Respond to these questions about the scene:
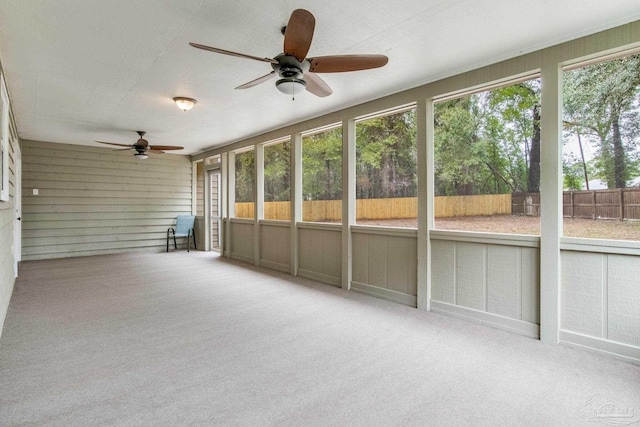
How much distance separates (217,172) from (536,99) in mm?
6513

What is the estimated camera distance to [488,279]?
3168mm

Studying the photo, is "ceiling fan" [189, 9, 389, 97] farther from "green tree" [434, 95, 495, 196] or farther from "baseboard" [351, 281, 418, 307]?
"baseboard" [351, 281, 418, 307]

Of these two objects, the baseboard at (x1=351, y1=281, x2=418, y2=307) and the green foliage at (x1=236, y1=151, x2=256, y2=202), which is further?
the green foliage at (x1=236, y1=151, x2=256, y2=202)

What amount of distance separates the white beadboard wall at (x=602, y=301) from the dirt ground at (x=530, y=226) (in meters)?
0.16

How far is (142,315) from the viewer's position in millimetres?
3434

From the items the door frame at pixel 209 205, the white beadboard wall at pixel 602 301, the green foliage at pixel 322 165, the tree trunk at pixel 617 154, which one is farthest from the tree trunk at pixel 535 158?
the door frame at pixel 209 205

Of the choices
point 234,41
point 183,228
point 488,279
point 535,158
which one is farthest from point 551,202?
point 183,228

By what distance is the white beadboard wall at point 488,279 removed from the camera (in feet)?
9.57

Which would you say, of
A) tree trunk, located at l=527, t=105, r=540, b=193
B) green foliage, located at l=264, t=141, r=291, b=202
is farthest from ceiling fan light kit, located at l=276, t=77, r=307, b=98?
green foliage, located at l=264, t=141, r=291, b=202

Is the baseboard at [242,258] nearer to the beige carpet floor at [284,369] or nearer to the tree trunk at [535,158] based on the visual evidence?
the beige carpet floor at [284,369]

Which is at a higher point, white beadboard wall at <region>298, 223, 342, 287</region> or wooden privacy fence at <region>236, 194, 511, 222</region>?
wooden privacy fence at <region>236, 194, 511, 222</region>

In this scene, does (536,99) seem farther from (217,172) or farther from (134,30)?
(217,172)

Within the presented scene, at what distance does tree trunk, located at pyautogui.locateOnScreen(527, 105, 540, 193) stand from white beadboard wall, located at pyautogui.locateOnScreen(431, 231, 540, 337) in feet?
1.54

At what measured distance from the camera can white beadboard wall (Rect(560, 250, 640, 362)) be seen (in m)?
2.45
